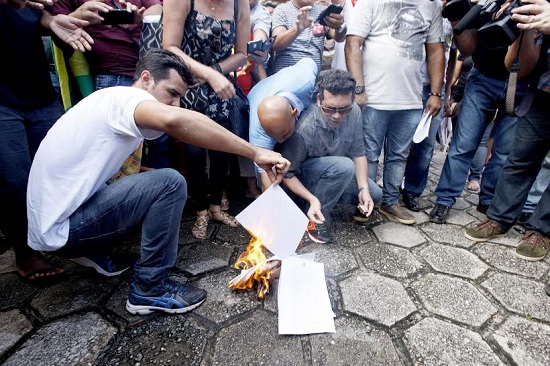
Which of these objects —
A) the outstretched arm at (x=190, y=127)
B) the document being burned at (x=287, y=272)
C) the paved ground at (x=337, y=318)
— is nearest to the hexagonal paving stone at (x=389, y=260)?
the paved ground at (x=337, y=318)

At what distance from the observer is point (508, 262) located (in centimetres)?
246

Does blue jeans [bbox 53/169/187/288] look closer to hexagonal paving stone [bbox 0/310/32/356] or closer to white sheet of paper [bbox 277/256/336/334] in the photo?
hexagonal paving stone [bbox 0/310/32/356]

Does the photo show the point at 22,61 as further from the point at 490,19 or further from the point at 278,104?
the point at 490,19

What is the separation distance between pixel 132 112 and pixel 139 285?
39.9 inches

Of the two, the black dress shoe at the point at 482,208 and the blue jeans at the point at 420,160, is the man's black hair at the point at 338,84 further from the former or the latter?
the black dress shoe at the point at 482,208

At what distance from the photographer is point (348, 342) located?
65.2 inches

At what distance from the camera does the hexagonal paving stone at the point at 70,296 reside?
1.86m

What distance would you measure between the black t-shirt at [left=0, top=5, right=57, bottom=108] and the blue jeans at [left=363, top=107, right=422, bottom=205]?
2.63m

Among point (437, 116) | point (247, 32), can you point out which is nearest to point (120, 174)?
point (247, 32)

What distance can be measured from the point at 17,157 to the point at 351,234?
2.51 metres

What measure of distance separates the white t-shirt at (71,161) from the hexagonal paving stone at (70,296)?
1.44 feet

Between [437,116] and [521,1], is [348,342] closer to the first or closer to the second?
[521,1]

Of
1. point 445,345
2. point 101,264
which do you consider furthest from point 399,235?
point 101,264

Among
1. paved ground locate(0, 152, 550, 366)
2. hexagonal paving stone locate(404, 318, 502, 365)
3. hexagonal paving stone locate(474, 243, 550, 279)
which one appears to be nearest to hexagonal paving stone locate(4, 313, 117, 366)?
paved ground locate(0, 152, 550, 366)
